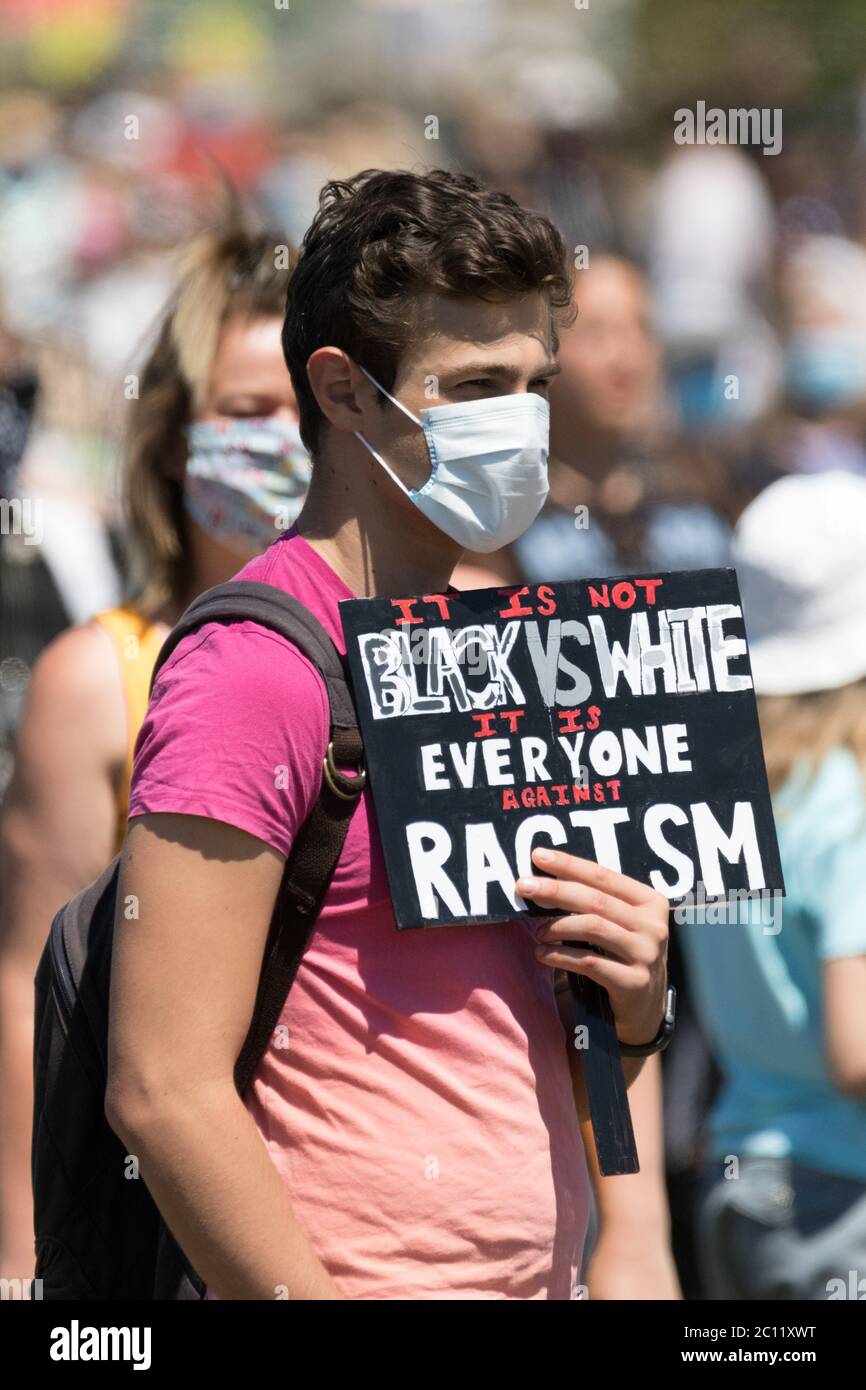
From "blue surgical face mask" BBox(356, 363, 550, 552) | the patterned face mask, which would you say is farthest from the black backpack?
the patterned face mask

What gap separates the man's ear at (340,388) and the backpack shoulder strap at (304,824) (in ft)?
0.87

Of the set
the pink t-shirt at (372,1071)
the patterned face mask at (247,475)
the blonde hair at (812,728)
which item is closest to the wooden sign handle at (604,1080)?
the pink t-shirt at (372,1071)

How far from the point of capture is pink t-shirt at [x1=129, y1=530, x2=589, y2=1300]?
1.77 meters

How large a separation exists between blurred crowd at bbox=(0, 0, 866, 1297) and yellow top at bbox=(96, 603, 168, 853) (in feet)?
5.96

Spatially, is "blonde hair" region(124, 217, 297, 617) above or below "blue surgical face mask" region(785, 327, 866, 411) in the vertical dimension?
below

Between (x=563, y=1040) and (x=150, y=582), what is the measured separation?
1558 millimetres

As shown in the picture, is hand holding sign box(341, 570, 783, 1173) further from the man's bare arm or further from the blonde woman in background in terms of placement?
the blonde woman in background

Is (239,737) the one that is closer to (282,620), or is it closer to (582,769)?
(282,620)

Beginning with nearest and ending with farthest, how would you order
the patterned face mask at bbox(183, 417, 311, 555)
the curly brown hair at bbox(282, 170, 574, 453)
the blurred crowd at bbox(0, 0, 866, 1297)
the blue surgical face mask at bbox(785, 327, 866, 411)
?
the curly brown hair at bbox(282, 170, 574, 453) < the patterned face mask at bbox(183, 417, 311, 555) < the blurred crowd at bbox(0, 0, 866, 1297) < the blue surgical face mask at bbox(785, 327, 866, 411)
